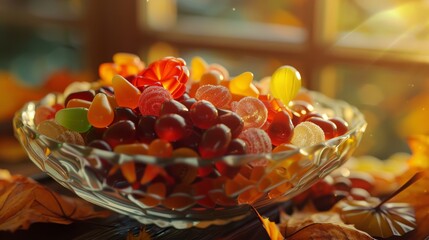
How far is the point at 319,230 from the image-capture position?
0.68m

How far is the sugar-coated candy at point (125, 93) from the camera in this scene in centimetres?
67

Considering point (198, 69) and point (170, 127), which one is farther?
point (198, 69)

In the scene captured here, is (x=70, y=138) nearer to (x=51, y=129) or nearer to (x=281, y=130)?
(x=51, y=129)

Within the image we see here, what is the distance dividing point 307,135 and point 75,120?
249 millimetres

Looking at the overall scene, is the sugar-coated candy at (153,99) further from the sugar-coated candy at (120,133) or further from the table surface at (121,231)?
the table surface at (121,231)

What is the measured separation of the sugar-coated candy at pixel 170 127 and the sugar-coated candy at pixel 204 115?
2cm

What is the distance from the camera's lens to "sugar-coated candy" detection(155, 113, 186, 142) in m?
0.60

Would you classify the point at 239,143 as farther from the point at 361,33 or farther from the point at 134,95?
the point at 361,33

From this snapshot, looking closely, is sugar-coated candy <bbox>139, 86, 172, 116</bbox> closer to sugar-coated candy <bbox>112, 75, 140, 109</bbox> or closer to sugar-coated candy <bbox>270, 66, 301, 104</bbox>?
sugar-coated candy <bbox>112, 75, 140, 109</bbox>

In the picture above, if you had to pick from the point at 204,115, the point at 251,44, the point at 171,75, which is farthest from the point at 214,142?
the point at 251,44

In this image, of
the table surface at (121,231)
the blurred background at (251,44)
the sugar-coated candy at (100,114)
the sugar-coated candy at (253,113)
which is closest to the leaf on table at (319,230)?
the table surface at (121,231)

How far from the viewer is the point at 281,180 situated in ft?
2.03

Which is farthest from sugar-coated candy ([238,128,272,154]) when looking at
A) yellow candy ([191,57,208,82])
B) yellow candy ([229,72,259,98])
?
yellow candy ([191,57,208,82])

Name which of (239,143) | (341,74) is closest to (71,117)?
(239,143)
